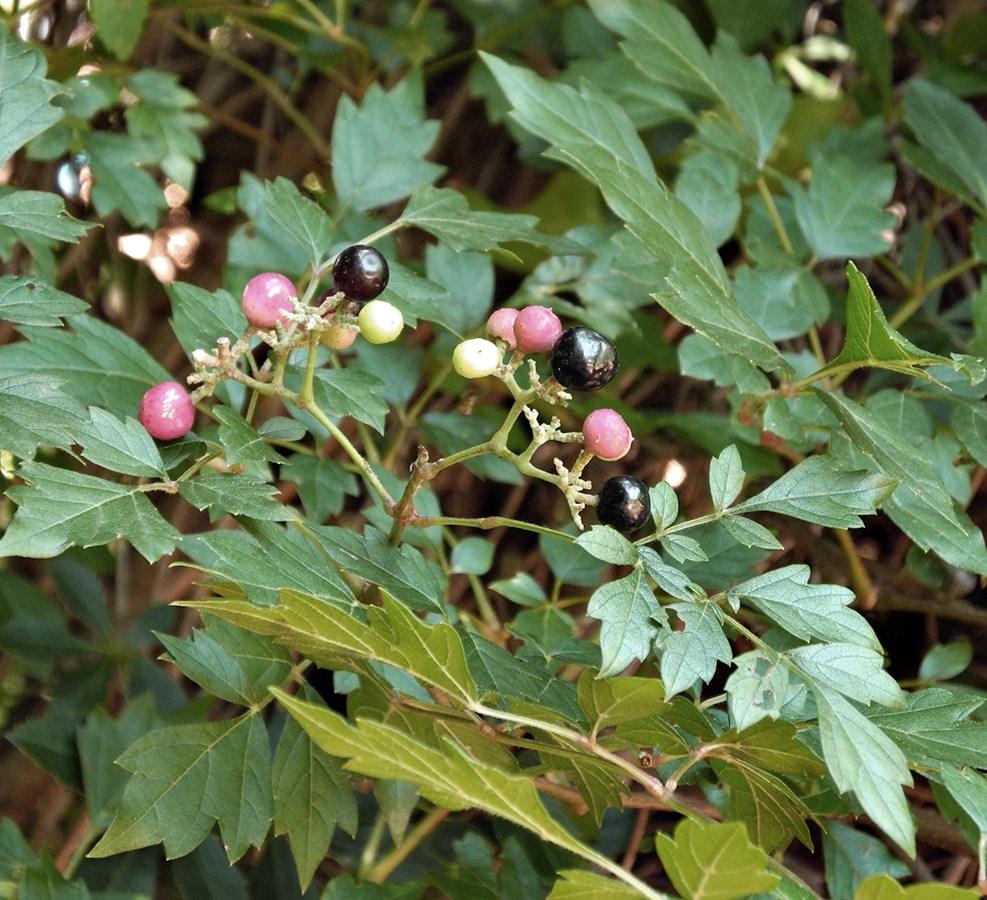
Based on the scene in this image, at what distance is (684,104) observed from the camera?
1.26 meters

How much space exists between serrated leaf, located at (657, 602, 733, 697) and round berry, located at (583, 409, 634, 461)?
0.42 feet

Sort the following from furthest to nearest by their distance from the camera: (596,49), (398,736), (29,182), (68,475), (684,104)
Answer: (29,182), (596,49), (684,104), (68,475), (398,736)

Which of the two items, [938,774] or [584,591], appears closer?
[938,774]

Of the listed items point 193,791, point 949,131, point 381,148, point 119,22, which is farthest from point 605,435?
point 119,22

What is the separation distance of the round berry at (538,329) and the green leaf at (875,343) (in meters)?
0.20

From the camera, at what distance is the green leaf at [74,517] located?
62 centimetres

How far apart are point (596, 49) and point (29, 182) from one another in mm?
836

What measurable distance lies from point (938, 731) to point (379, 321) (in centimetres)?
46

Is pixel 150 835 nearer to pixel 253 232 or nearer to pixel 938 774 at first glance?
pixel 938 774

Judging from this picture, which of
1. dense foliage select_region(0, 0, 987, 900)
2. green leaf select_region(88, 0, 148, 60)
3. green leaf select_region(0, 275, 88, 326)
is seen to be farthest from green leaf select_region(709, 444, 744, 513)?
green leaf select_region(88, 0, 148, 60)

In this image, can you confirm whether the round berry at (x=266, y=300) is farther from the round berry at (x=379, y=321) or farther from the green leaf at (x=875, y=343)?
the green leaf at (x=875, y=343)

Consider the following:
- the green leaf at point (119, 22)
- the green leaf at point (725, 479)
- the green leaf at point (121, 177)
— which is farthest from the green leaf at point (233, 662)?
the green leaf at point (119, 22)

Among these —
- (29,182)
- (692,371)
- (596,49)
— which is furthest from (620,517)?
(29,182)

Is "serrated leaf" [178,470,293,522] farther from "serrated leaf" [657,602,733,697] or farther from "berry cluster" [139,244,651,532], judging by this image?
"serrated leaf" [657,602,733,697]
